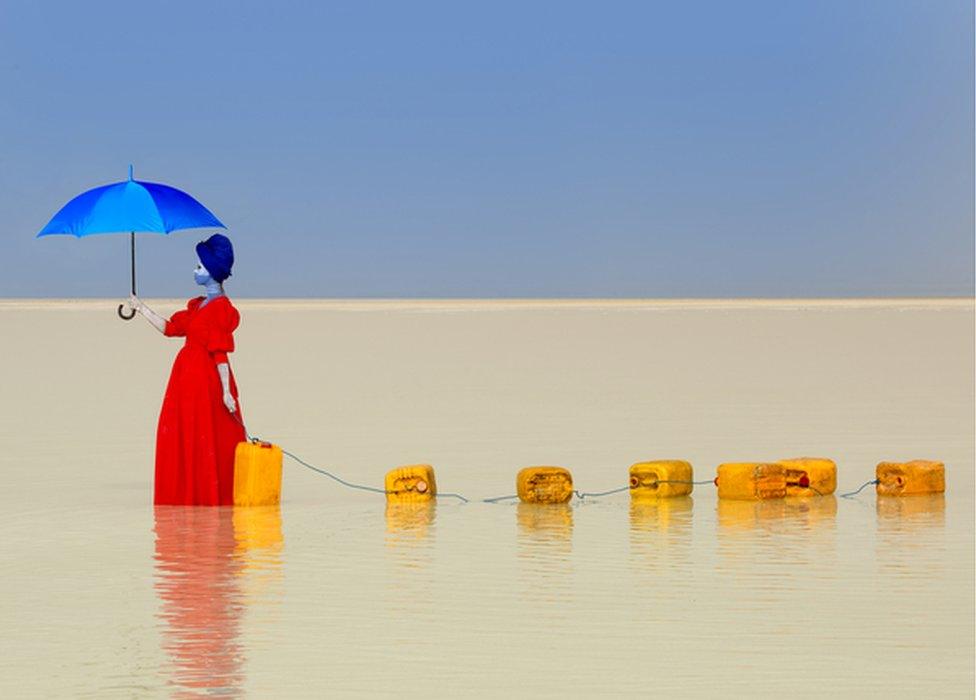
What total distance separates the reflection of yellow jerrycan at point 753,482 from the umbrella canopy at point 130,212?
3.33 meters

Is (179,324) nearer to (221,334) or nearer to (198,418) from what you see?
(221,334)

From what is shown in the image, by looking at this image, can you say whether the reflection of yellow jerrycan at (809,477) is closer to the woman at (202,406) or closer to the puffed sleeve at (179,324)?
the woman at (202,406)

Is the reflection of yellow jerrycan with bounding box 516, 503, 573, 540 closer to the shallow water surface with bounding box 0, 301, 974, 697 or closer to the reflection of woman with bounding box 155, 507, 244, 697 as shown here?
the shallow water surface with bounding box 0, 301, 974, 697

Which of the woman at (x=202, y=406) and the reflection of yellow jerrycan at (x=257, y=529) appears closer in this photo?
the reflection of yellow jerrycan at (x=257, y=529)

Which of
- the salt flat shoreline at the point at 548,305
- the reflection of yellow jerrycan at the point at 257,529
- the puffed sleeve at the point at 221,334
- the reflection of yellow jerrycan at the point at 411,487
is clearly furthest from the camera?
the salt flat shoreline at the point at 548,305

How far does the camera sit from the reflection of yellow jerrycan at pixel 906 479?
1175cm

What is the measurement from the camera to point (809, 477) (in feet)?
38.7

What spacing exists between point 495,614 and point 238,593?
3.88ft

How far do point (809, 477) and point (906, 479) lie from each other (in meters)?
0.57

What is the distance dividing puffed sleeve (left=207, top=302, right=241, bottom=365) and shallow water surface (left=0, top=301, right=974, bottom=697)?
91cm

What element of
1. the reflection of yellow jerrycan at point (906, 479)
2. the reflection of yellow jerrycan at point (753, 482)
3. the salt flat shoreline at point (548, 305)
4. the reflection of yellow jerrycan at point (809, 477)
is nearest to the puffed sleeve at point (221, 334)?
the reflection of yellow jerrycan at point (753, 482)

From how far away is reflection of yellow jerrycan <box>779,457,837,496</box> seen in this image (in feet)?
38.4

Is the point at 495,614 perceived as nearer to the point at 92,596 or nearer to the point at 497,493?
the point at 92,596

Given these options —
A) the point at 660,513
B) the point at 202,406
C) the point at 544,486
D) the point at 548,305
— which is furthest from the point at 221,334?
the point at 548,305
